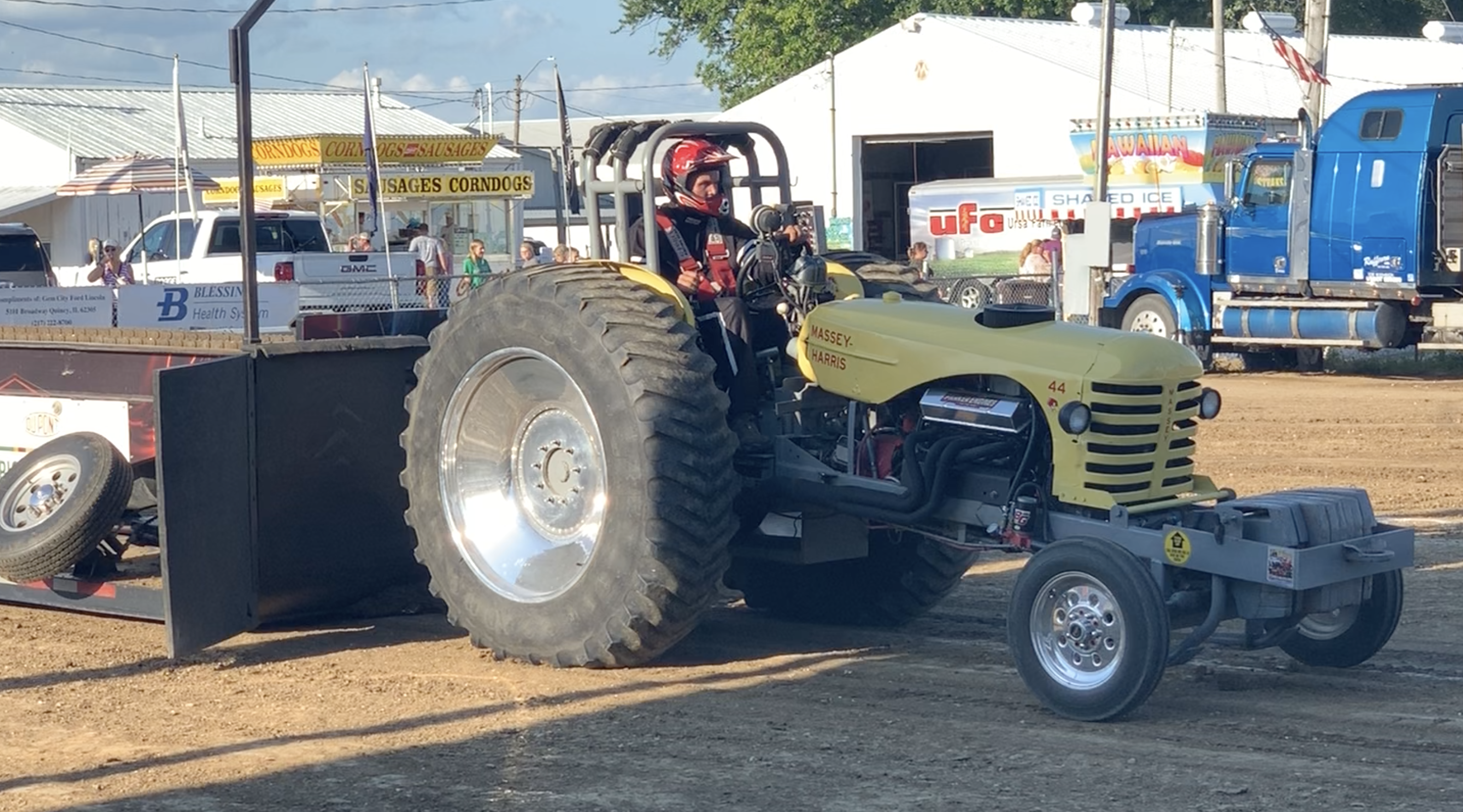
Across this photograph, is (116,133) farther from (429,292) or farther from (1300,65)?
(1300,65)

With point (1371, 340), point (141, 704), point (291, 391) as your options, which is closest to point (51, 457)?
point (291, 391)

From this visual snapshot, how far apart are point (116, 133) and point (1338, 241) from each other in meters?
32.9

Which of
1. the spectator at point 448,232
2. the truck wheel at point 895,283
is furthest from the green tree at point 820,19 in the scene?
the truck wheel at point 895,283

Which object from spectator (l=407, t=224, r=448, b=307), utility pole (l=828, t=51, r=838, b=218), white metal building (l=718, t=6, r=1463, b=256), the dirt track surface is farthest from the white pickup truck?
white metal building (l=718, t=6, r=1463, b=256)

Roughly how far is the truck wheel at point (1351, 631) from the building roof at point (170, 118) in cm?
3791

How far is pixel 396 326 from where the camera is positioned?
8.95m

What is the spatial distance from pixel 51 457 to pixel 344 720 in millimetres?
2598

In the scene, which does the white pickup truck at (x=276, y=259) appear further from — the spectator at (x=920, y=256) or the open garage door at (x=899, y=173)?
the open garage door at (x=899, y=173)

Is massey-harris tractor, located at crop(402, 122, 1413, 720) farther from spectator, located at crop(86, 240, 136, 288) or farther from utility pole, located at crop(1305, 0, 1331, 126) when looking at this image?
utility pole, located at crop(1305, 0, 1331, 126)

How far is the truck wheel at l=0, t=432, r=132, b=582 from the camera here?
26.0 ft

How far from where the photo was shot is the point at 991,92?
3922 centimetres

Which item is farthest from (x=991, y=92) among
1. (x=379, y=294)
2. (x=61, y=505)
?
(x=61, y=505)

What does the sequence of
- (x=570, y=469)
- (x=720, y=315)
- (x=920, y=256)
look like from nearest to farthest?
(x=720, y=315) < (x=570, y=469) < (x=920, y=256)

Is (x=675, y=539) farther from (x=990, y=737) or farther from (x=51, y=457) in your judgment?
(x=51, y=457)
